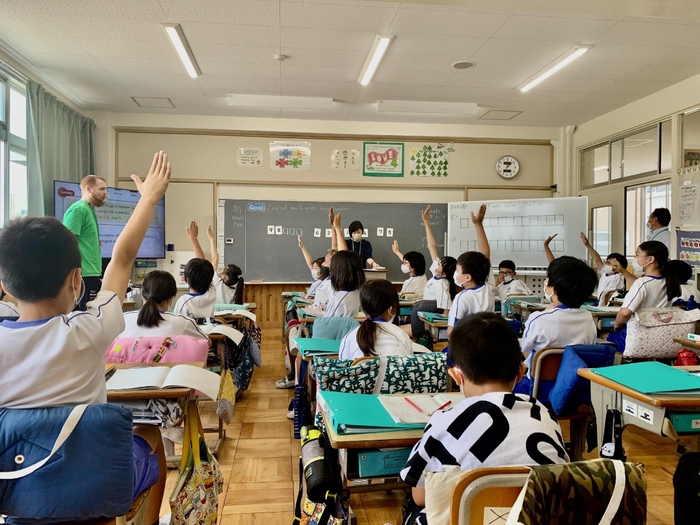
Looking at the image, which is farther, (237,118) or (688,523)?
(237,118)

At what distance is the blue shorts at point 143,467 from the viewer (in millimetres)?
1391

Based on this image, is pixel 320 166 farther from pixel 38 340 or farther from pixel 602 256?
A: pixel 38 340

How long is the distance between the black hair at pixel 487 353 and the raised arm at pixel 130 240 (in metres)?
0.85

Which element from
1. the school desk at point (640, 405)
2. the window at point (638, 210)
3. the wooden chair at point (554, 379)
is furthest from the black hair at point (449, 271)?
the window at point (638, 210)

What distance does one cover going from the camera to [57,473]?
106 cm

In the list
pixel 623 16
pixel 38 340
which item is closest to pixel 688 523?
pixel 38 340

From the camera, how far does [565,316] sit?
2430mm

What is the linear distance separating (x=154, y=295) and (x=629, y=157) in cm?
628

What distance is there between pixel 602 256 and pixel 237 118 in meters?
5.40

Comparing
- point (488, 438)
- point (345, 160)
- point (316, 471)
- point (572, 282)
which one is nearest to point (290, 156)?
point (345, 160)

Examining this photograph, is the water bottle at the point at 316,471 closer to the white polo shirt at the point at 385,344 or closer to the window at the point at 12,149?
the white polo shirt at the point at 385,344

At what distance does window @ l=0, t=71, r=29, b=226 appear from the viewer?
181 inches

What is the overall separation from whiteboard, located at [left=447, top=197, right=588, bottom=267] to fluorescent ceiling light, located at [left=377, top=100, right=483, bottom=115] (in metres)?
1.33

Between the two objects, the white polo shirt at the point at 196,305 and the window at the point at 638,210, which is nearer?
the white polo shirt at the point at 196,305
